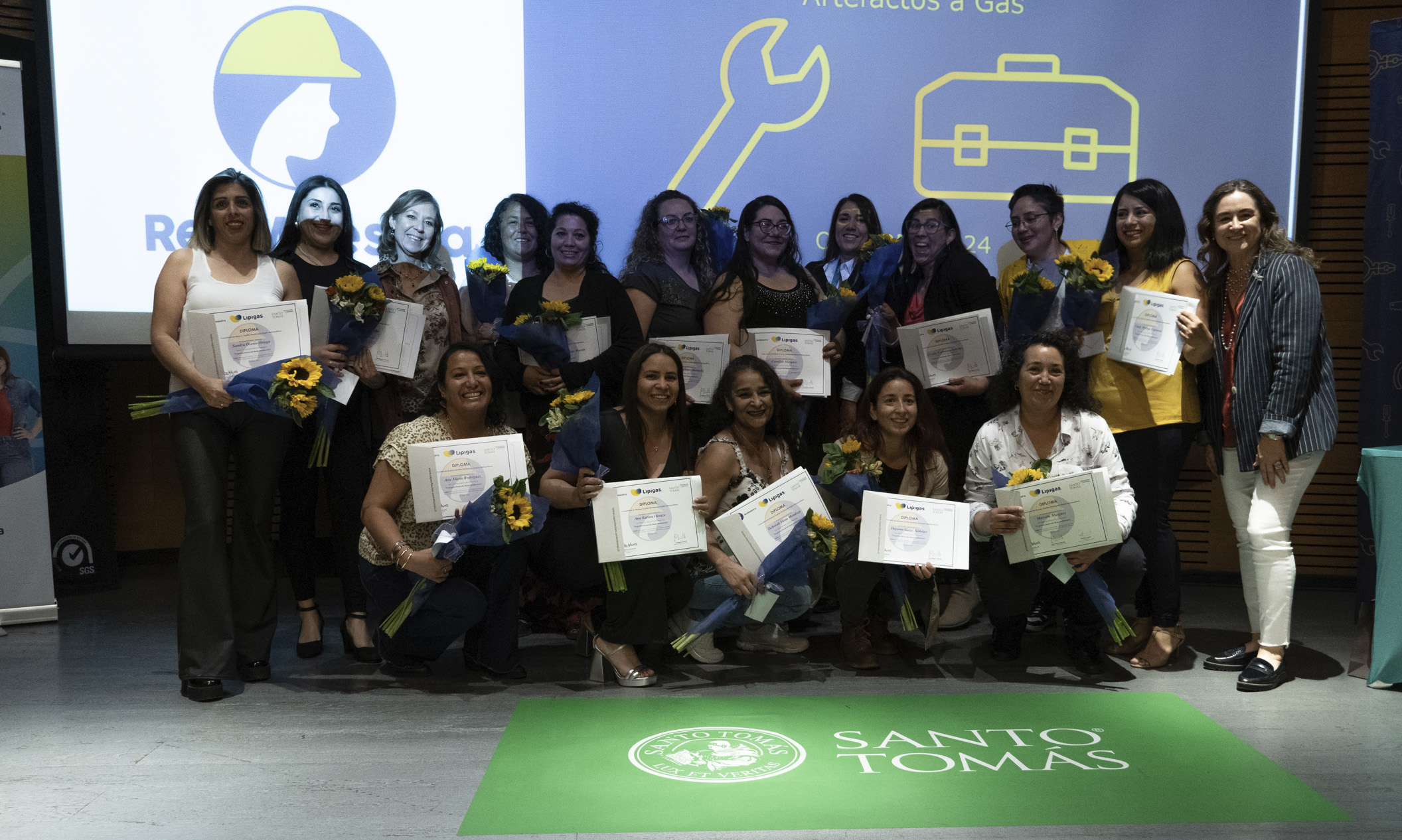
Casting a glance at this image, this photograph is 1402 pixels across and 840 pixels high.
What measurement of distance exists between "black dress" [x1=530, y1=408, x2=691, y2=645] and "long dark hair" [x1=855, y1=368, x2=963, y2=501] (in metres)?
0.71

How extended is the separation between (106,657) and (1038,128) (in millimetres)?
4597

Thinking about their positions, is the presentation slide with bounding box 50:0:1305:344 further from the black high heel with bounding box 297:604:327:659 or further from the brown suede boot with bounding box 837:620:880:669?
the brown suede boot with bounding box 837:620:880:669

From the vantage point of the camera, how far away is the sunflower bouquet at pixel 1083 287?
11.6ft

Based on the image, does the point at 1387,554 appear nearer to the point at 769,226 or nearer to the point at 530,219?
the point at 769,226

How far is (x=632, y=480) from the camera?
10.9ft

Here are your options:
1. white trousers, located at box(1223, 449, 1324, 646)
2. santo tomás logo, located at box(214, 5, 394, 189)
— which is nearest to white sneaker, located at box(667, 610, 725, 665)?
white trousers, located at box(1223, 449, 1324, 646)

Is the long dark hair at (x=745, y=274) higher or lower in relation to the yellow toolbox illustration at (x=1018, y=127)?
lower

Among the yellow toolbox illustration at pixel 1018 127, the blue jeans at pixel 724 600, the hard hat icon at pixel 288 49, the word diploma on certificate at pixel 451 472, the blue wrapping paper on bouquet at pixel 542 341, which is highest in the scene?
the hard hat icon at pixel 288 49

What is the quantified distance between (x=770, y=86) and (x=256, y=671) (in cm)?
337

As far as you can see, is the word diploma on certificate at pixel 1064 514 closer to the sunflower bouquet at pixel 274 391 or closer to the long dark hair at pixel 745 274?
the long dark hair at pixel 745 274

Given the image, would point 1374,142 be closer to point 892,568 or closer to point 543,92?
point 892,568

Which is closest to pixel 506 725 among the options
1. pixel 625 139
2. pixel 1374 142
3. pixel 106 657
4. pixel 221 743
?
pixel 221 743

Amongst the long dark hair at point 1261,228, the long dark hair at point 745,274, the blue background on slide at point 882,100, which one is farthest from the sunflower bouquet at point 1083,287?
the blue background on slide at point 882,100

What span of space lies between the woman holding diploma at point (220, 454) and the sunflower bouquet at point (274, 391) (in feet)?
0.12
